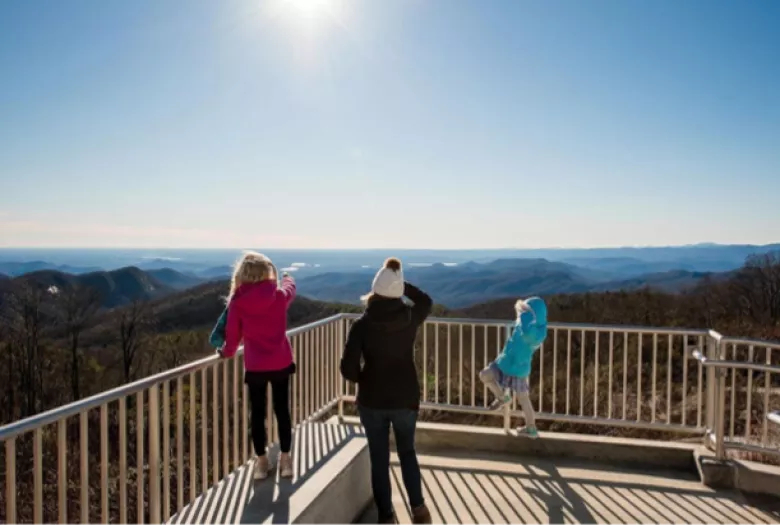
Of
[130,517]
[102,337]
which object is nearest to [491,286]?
[102,337]

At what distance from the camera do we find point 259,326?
11.9ft

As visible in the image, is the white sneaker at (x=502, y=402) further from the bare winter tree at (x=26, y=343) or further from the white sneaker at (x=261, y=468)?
the bare winter tree at (x=26, y=343)

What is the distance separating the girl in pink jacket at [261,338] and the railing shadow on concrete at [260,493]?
0.39 ft

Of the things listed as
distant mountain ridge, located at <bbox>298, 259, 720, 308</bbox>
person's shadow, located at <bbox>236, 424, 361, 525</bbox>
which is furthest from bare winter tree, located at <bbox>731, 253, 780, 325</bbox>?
distant mountain ridge, located at <bbox>298, 259, 720, 308</bbox>

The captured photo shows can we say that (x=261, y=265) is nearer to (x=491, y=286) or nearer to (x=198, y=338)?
(x=198, y=338)

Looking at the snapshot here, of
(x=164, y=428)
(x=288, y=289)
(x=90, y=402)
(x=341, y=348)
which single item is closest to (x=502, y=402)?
(x=341, y=348)

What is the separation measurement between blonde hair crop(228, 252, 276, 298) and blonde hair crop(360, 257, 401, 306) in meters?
0.61

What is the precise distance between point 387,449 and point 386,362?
2.04 ft

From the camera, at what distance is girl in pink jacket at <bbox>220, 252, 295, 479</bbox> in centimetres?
354

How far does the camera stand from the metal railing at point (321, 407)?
2604 mm

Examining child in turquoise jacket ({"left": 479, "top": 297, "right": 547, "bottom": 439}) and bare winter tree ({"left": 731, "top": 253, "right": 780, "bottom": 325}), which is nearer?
child in turquoise jacket ({"left": 479, "top": 297, "right": 547, "bottom": 439})

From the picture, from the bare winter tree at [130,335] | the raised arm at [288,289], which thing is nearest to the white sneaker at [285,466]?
the raised arm at [288,289]

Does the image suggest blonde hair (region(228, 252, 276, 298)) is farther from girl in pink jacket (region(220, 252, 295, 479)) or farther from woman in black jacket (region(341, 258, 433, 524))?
woman in black jacket (region(341, 258, 433, 524))

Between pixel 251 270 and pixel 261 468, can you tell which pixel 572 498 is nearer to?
pixel 261 468
